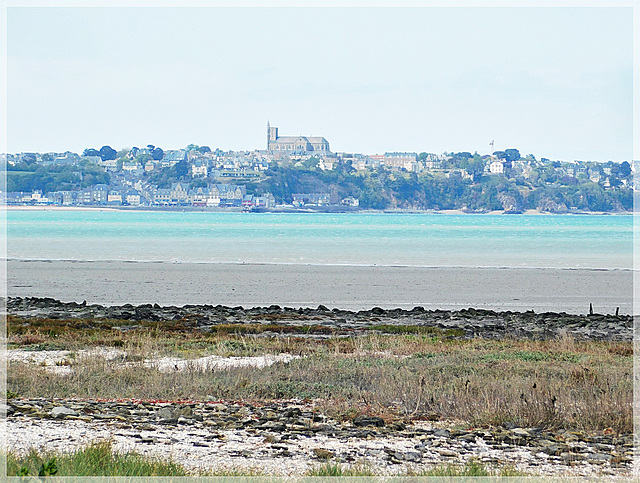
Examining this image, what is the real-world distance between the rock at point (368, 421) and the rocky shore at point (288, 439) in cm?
1

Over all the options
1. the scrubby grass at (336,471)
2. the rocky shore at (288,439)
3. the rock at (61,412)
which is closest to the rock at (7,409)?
the rocky shore at (288,439)

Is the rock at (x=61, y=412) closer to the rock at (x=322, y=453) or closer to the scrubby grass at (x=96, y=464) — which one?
the scrubby grass at (x=96, y=464)

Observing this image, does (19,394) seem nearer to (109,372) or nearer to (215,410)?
(109,372)

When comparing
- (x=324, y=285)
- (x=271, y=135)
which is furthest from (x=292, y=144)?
(x=324, y=285)

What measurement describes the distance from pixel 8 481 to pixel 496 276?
32537 mm

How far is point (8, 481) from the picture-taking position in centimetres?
479

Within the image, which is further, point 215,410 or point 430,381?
point 430,381

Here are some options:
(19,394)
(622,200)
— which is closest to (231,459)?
(19,394)

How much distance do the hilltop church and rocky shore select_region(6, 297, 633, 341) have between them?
12832 centimetres

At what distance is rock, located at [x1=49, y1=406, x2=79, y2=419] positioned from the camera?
806cm

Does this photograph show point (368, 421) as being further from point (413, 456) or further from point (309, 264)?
point (309, 264)

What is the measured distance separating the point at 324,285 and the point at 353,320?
1092 cm

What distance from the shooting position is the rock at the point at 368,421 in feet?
26.7

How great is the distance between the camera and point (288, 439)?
24.5 ft
